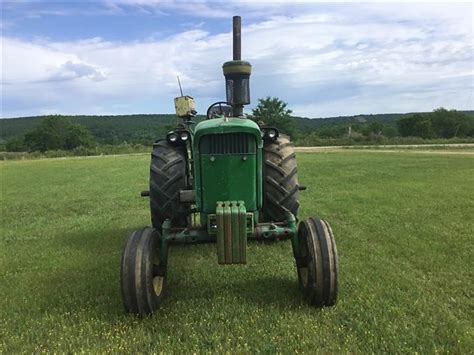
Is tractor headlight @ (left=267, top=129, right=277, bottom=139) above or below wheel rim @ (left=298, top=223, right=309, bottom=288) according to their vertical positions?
above

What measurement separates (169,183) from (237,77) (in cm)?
150

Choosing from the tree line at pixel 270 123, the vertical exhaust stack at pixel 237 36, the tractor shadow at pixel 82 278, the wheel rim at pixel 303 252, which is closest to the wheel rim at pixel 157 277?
the tractor shadow at pixel 82 278

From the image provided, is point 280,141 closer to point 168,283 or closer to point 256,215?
point 256,215

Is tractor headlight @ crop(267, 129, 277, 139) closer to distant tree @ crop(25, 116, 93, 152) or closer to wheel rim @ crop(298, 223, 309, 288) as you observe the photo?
wheel rim @ crop(298, 223, 309, 288)

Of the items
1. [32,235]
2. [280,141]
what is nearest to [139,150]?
[32,235]

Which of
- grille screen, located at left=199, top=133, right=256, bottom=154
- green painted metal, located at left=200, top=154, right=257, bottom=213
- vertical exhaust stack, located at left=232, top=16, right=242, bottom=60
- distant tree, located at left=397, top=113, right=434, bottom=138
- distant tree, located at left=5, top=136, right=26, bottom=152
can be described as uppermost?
vertical exhaust stack, located at left=232, top=16, right=242, bottom=60

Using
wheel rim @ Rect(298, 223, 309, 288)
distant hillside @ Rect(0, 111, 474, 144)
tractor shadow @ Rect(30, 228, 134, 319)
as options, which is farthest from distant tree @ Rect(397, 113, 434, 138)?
wheel rim @ Rect(298, 223, 309, 288)

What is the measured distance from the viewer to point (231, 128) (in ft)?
15.8

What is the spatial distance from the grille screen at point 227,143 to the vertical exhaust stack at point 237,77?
43.8 inches

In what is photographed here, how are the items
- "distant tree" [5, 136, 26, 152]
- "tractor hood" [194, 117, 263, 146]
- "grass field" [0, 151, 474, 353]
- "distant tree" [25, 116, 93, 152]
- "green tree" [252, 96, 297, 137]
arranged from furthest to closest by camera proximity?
"distant tree" [25, 116, 93, 152] < "distant tree" [5, 136, 26, 152] < "green tree" [252, 96, 297, 137] < "tractor hood" [194, 117, 263, 146] < "grass field" [0, 151, 474, 353]

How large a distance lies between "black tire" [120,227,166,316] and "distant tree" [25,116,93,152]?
82.4 meters

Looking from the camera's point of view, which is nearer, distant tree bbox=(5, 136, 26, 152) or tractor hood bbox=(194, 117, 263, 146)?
tractor hood bbox=(194, 117, 263, 146)

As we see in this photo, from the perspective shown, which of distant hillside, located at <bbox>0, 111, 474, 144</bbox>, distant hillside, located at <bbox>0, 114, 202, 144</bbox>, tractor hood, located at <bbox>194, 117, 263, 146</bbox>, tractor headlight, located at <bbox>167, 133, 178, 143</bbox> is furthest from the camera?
distant hillside, located at <bbox>0, 114, 202, 144</bbox>

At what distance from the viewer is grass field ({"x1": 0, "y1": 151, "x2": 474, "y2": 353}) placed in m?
3.98
